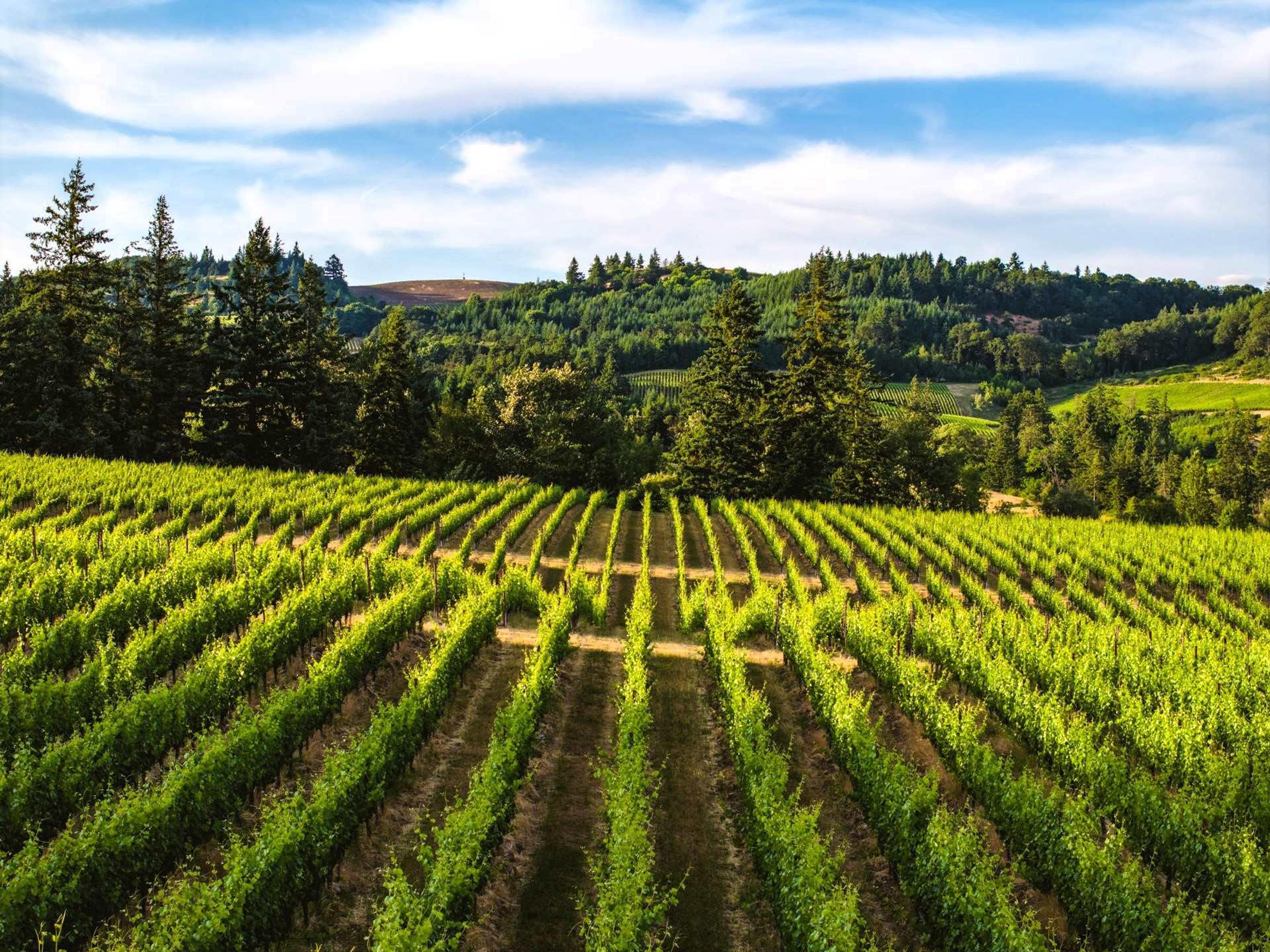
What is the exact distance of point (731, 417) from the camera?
4100 centimetres

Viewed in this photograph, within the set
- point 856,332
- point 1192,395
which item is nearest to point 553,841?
point 1192,395

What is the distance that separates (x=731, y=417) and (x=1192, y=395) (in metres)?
109

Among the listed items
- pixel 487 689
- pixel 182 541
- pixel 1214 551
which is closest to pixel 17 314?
pixel 182 541

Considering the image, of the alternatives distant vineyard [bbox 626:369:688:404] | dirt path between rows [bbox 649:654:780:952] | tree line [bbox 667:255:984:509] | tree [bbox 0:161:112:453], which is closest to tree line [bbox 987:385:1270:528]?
tree line [bbox 667:255:984:509]

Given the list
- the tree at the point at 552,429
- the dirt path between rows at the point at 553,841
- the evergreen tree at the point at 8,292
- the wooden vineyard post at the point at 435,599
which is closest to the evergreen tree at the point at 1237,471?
the tree at the point at 552,429

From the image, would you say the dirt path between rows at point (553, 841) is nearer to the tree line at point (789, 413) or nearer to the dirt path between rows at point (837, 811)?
the dirt path between rows at point (837, 811)

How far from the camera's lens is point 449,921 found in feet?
23.1

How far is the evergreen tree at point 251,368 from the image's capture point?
124 feet

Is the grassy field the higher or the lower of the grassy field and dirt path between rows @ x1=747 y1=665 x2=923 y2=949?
the higher

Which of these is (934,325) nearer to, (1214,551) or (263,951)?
(1214,551)

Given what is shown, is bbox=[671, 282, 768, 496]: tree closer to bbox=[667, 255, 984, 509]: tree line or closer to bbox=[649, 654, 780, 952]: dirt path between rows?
bbox=[667, 255, 984, 509]: tree line

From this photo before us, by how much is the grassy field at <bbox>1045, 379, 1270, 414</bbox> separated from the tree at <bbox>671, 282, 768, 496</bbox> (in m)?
88.2

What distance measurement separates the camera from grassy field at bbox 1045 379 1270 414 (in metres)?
103

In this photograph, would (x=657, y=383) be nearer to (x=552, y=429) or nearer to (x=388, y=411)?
(x=552, y=429)
